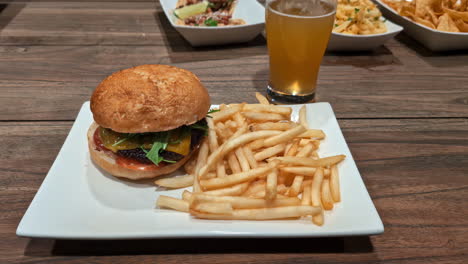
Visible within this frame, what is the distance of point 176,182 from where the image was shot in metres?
1.59

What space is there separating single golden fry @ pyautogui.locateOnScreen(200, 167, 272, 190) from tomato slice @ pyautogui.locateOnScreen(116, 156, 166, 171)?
0.84ft

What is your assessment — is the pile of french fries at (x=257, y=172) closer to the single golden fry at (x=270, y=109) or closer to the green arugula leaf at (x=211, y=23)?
the single golden fry at (x=270, y=109)

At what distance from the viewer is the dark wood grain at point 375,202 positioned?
136 centimetres

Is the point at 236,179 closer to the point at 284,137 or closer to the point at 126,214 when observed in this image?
the point at 284,137

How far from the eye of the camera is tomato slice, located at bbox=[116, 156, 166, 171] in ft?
5.31

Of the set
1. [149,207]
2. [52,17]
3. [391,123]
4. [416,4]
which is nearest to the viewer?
[149,207]

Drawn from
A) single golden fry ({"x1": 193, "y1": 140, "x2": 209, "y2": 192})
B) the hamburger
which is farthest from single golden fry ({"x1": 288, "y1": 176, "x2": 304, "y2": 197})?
the hamburger

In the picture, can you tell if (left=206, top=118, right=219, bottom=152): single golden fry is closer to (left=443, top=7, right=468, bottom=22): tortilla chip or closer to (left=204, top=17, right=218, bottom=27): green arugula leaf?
(left=204, top=17, right=218, bottom=27): green arugula leaf

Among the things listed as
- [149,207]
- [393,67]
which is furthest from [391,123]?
[149,207]

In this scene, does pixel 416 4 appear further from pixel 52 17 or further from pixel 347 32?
pixel 52 17

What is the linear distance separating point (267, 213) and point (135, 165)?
614 mm

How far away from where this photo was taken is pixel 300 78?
7.47 ft

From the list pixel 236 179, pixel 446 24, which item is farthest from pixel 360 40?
pixel 236 179

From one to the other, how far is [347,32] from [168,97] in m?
1.76
